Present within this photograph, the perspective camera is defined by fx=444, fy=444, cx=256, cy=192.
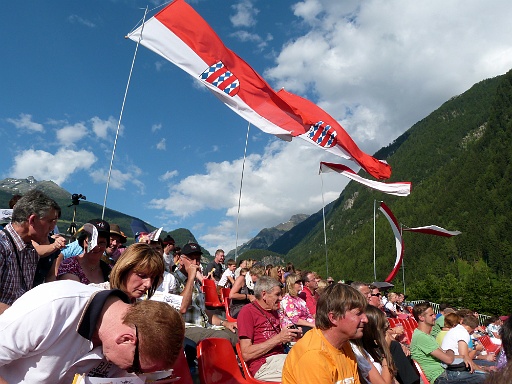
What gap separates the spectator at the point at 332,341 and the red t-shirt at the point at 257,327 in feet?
3.76

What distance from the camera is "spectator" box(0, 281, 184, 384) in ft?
5.23

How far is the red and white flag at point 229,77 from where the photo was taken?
7609 millimetres

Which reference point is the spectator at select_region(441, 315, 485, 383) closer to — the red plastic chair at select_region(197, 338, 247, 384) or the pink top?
the pink top

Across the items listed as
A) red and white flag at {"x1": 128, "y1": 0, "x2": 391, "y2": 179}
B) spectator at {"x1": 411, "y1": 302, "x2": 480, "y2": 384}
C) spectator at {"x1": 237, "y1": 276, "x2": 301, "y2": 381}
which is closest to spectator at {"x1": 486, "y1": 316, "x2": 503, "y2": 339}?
red and white flag at {"x1": 128, "y1": 0, "x2": 391, "y2": 179}

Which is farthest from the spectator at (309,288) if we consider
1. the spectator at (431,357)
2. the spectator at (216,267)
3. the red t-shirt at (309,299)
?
the spectator at (431,357)

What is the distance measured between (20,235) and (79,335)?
5.37ft

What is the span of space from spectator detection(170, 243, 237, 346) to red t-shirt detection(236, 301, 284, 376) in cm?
34

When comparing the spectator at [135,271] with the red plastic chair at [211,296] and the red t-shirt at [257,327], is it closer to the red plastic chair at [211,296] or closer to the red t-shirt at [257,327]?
the red t-shirt at [257,327]

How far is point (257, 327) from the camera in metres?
4.40

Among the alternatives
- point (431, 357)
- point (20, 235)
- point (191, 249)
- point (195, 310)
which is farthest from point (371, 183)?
point (20, 235)

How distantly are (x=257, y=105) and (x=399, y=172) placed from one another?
514 ft

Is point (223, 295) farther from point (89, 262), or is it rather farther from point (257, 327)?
point (89, 262)

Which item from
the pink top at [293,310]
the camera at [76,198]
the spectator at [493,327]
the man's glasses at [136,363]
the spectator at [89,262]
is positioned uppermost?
the camera at [76,198]

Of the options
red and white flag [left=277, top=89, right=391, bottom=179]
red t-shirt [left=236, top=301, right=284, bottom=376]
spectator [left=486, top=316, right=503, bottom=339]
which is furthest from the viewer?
red and white flag [left=277, top=89, right=391, bottom=179]
